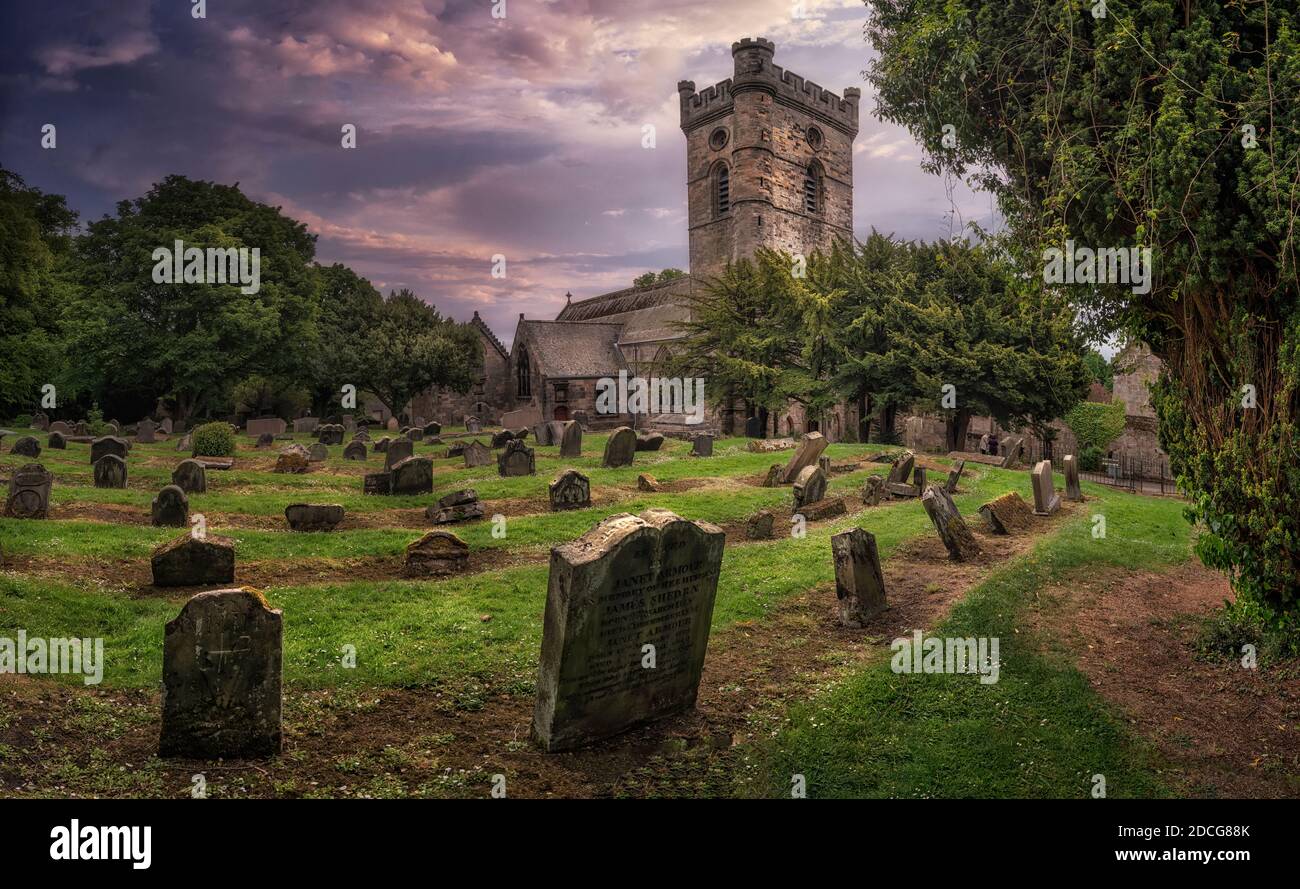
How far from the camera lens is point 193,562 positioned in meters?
9.53

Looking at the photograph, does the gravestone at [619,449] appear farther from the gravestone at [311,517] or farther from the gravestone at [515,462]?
the gravestone at [311,517]

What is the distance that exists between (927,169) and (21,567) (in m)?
12.8

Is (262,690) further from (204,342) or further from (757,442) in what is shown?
(204,342)

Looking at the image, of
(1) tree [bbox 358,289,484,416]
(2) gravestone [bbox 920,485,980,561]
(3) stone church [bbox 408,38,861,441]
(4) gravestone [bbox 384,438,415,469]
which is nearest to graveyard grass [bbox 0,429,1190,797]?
(2) gravestone [bbox 920,485,980,561]

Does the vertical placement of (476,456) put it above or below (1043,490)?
above

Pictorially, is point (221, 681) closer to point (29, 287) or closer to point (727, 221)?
point (29, 287)

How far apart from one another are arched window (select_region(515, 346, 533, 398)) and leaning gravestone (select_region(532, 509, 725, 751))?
1678 inches

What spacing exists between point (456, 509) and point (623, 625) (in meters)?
9.05

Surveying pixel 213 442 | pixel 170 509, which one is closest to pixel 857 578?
pixel 170 509

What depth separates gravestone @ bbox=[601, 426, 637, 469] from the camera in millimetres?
20891

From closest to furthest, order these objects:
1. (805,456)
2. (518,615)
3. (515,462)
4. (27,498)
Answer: (518,615), (27,498), (805,456), (515,462)

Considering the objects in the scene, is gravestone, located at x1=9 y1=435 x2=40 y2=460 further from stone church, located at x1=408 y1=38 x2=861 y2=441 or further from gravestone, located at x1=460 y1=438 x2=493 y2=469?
stone church, located at x1=408 y1=38 x2=861 y2=441

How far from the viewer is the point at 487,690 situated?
680 cm

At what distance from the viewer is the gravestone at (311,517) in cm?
1314
